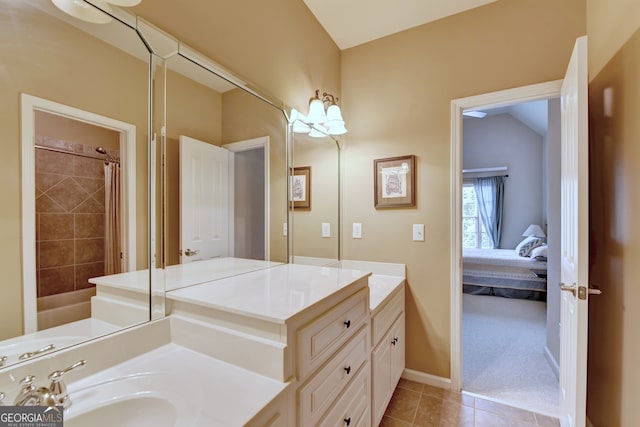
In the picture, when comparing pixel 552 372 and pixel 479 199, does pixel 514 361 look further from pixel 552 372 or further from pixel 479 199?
pixel 479 199

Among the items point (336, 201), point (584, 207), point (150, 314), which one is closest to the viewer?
point (150, 314)

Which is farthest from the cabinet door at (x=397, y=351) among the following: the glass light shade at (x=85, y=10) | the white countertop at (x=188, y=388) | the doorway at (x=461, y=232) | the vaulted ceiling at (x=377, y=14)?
the vaulted ceiling at (x=377, y=14)

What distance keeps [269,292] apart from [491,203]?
598 cm

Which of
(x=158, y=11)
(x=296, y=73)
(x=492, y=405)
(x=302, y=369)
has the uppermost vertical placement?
(x=296, y=73)

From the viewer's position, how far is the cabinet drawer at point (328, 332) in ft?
3.01

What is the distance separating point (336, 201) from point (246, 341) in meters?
1.63

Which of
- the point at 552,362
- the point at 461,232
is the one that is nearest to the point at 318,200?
the point at 461,232

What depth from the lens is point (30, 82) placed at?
2.41ft

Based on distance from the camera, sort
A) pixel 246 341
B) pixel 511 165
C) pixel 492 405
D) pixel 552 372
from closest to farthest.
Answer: pixel 246 341 → pixel 492 405 → pixel 552 372 → pixel 511 165

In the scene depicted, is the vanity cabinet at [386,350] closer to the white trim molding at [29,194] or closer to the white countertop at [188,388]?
the white countertop at [188,388]

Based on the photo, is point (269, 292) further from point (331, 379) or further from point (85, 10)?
point (85, 10)

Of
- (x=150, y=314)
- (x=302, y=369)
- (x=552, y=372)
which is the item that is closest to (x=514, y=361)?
(x=552, y=372)

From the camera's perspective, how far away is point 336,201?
2.38m

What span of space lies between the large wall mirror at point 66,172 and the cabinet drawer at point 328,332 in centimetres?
62
